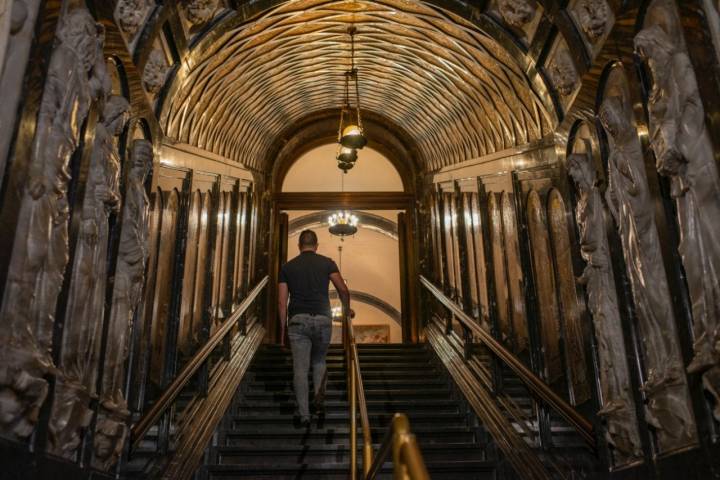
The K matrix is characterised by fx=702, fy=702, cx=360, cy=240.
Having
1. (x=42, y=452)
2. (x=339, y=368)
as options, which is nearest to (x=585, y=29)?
(x=42, y=452)

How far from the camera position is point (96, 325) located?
374 centimetres

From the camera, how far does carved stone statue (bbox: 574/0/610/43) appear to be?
4418mm

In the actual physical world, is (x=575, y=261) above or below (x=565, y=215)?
below

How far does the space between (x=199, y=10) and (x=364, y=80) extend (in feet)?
14.9

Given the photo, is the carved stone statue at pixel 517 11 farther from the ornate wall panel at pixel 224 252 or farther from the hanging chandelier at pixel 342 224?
the hanging chandelier at pixel 342 224

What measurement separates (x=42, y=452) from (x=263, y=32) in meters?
5.52

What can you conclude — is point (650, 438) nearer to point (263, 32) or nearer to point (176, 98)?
point (176, 98)

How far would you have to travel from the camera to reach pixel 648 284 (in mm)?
3752

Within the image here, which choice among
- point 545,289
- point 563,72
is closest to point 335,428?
point 545,289

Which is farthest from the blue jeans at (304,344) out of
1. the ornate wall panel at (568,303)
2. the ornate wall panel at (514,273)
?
the ornate wall panel at (568,303)

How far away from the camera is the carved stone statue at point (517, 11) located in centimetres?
533

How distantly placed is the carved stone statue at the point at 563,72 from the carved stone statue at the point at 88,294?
304 cm

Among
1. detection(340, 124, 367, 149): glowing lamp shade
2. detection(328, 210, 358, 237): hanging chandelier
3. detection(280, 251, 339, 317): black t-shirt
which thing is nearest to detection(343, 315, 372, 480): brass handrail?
detection(280, 251, 339, 317): black t-shirt

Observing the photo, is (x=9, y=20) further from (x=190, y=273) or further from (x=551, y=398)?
(x=190, y=273)
